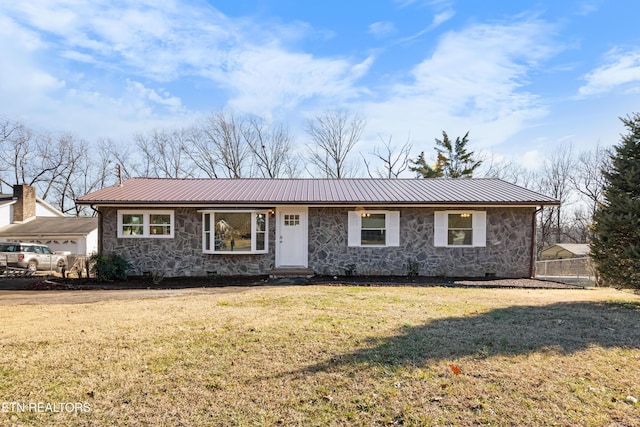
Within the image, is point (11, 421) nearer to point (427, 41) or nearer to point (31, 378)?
point (31, 378)

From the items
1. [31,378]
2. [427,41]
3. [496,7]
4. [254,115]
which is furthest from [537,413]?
[254,115]

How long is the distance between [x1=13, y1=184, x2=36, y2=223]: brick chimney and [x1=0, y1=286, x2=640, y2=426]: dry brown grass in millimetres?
23395

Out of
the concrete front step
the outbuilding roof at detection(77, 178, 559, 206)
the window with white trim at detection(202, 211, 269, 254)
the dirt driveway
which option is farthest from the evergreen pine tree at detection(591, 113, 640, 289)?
the window with white trim at detection(202, 211, 269, 254)

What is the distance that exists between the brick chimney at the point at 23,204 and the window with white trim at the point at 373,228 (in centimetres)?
2445

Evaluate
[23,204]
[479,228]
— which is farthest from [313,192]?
[23,204]

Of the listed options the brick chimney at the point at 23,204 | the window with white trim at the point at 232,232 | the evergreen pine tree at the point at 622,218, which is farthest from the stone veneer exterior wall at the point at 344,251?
the brick chimney at the point at 23,204

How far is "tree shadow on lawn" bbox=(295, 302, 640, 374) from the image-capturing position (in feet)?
13.7

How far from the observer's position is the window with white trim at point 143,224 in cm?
1277

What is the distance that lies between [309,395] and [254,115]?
29419mm

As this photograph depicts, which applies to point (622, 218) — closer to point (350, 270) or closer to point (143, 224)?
point (350, 270)

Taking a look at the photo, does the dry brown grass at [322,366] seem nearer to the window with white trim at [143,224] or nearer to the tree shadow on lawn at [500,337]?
the tree shadow on lawn at [500,337]

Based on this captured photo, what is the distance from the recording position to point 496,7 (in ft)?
32.0

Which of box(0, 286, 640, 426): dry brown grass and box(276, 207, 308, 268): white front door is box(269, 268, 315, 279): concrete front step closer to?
box(276, 207, 308, 268): white front door

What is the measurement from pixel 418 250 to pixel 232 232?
6.53m
